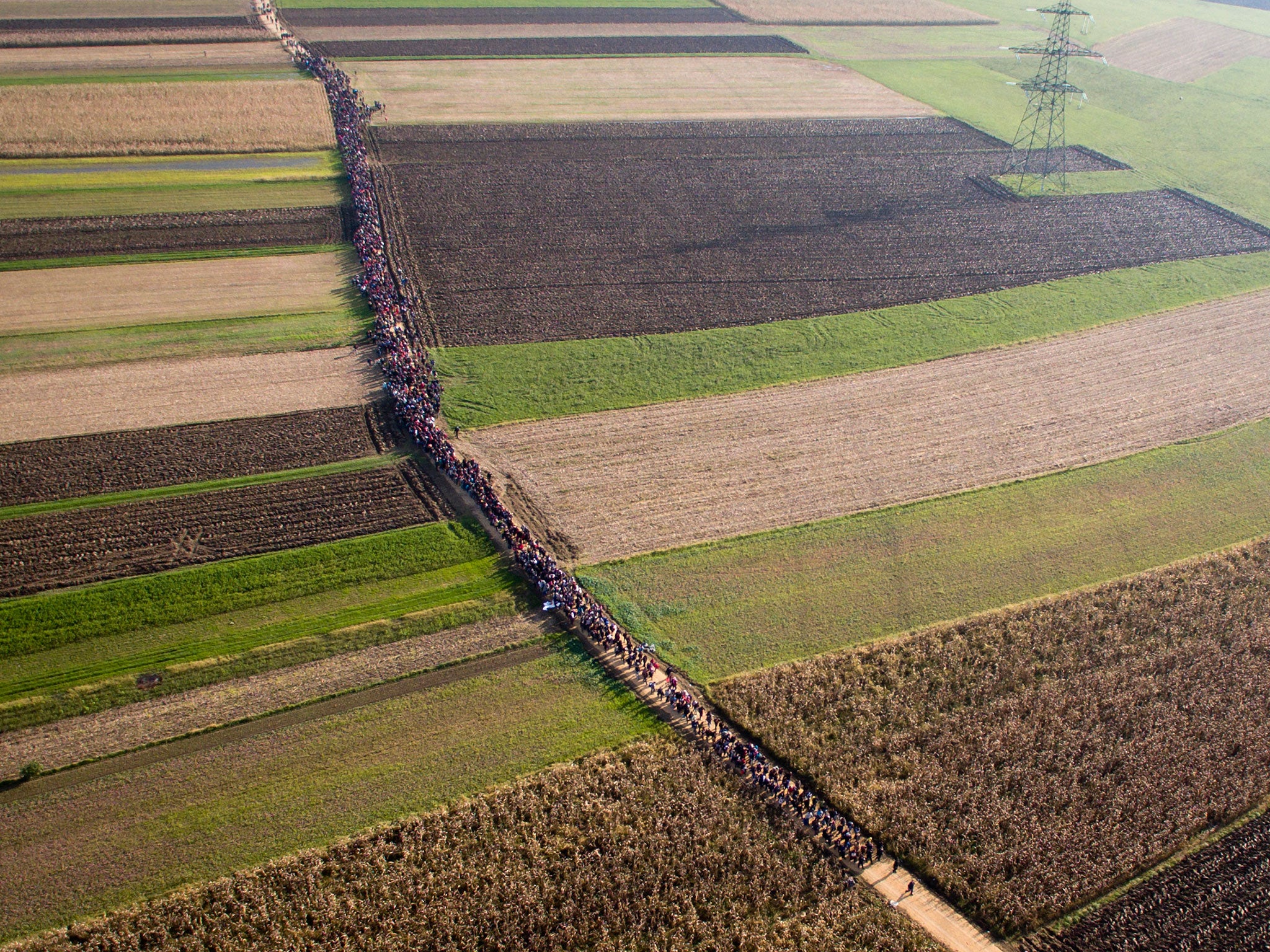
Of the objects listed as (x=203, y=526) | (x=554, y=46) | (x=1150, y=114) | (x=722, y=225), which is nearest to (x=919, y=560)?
(x=203, y=526)

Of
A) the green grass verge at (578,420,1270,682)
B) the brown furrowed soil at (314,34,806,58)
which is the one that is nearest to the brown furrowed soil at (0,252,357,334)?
the green grass verge at (578,420,1270,682)

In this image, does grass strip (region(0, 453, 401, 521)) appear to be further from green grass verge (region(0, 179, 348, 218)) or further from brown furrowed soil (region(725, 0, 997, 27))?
brown furrowed soil (region(725, 0, 997, 27))

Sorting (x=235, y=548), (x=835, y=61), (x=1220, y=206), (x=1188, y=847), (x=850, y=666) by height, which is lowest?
(x=1188, y=847)

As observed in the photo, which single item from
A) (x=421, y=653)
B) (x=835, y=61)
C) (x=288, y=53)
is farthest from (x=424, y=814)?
(x=835, y=61)

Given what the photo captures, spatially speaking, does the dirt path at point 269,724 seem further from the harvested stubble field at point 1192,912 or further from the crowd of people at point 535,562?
the harvested stubble field at point 1192,912

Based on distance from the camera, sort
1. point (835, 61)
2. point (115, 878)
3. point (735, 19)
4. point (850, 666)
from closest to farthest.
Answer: point (115, 878), point (850, 666), point (835, 61), point (735, 19)

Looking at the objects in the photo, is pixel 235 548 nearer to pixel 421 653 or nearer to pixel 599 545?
pixel 421 653
